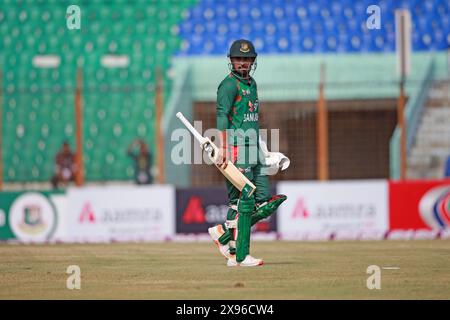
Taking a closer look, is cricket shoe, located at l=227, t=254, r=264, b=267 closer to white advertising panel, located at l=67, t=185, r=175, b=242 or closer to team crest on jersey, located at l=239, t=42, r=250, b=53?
team crest on jersey, located at l=239, t=42, r=250, b=53

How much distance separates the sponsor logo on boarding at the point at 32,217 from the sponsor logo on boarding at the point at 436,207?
661 centimetres

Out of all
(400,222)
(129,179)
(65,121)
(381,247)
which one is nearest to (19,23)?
(65,121)

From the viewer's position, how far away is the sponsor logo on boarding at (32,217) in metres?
18.9

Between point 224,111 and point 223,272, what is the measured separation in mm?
1734

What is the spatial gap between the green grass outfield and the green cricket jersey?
1447 millimetres

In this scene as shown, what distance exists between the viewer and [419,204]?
18750 millimetres

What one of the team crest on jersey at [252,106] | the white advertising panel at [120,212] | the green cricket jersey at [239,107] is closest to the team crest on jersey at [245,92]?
the green cricket jersey at [239,107]

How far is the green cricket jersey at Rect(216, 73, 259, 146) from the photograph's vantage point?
11.3 m

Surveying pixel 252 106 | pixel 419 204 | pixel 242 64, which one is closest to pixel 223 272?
pixel 252 106

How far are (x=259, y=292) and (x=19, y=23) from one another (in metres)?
19.2

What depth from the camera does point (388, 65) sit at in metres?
25.0

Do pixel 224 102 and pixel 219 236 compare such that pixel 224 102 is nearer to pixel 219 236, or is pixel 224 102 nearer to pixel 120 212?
pixel 219 236

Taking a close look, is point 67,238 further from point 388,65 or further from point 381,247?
point 388,65

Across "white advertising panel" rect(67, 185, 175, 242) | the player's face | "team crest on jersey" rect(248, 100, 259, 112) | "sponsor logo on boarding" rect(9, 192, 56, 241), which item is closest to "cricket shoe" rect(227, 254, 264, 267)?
"team crest on jersey" rect(248, 100, 259, 112)
